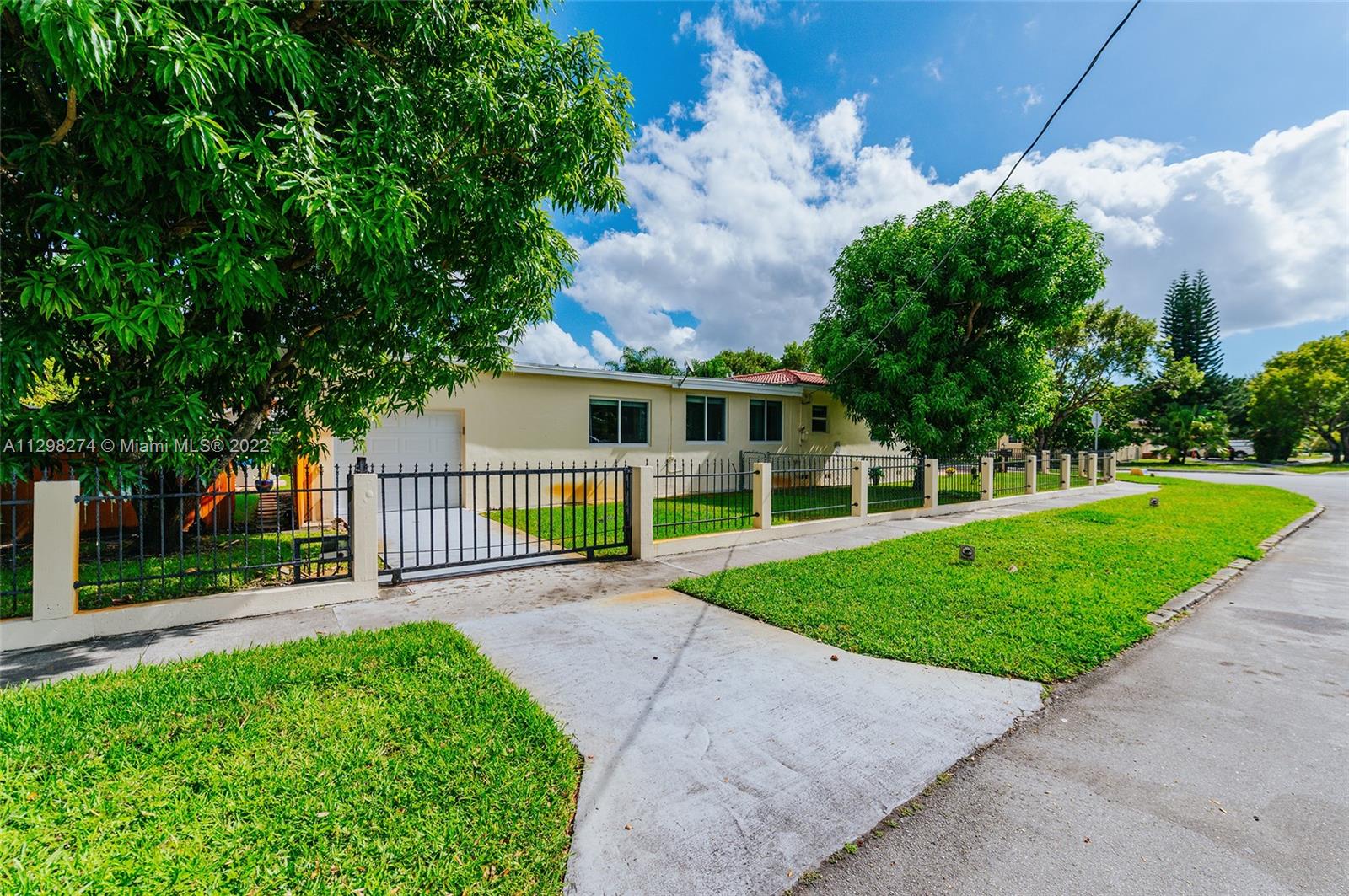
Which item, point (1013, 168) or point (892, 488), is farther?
point (892, 488)

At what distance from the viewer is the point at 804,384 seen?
17344 mm

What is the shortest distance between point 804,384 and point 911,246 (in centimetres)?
490

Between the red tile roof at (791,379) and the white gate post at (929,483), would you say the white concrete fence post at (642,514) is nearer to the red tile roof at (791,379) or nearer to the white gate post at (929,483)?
the white gate post at (929,483)

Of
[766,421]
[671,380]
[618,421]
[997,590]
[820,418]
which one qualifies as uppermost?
[671,380]

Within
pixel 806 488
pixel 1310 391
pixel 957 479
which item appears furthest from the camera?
pixel 1310 391

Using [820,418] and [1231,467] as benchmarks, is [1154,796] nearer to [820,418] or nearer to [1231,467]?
[820,418]

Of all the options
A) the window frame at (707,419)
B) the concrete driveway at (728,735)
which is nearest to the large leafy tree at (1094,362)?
the window frame at (707,419)

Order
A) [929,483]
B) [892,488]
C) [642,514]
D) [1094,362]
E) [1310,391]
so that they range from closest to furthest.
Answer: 1. [642,514]
2. [929,483]
3. [892,488]
4. [1094,362]
5. [1310,391]

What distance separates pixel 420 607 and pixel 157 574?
2.42 meters

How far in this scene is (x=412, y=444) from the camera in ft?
38.0

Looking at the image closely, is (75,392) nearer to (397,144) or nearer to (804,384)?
(397,144)

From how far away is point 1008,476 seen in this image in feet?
54.4

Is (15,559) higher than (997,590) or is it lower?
higher

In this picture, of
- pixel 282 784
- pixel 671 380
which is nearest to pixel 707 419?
pixel 671 380
